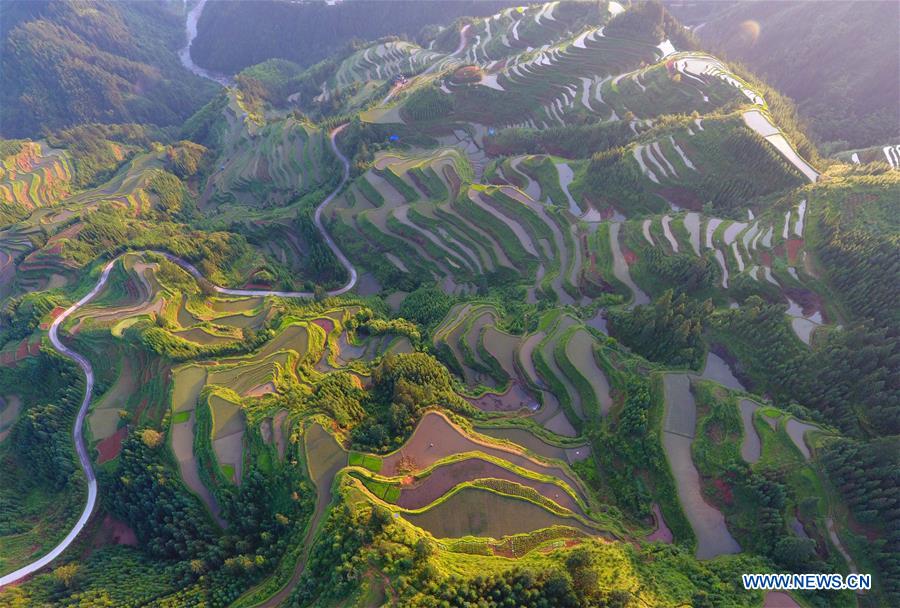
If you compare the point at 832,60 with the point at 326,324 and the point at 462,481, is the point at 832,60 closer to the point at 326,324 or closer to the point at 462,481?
the point at 326,324

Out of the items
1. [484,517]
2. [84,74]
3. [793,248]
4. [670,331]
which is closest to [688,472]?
[670,331]

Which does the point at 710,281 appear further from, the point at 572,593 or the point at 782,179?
the point at 572,593

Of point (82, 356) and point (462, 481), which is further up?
point (82, 356)

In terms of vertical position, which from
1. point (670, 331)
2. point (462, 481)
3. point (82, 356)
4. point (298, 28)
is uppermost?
point (298, 28)

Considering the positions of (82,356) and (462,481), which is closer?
(462,481)

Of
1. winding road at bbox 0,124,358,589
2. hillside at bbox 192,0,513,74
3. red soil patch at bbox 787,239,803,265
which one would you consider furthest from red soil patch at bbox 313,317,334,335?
hillside at bbox 192,0,513,74

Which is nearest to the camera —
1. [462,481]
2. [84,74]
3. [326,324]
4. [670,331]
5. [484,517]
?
[484,517]
